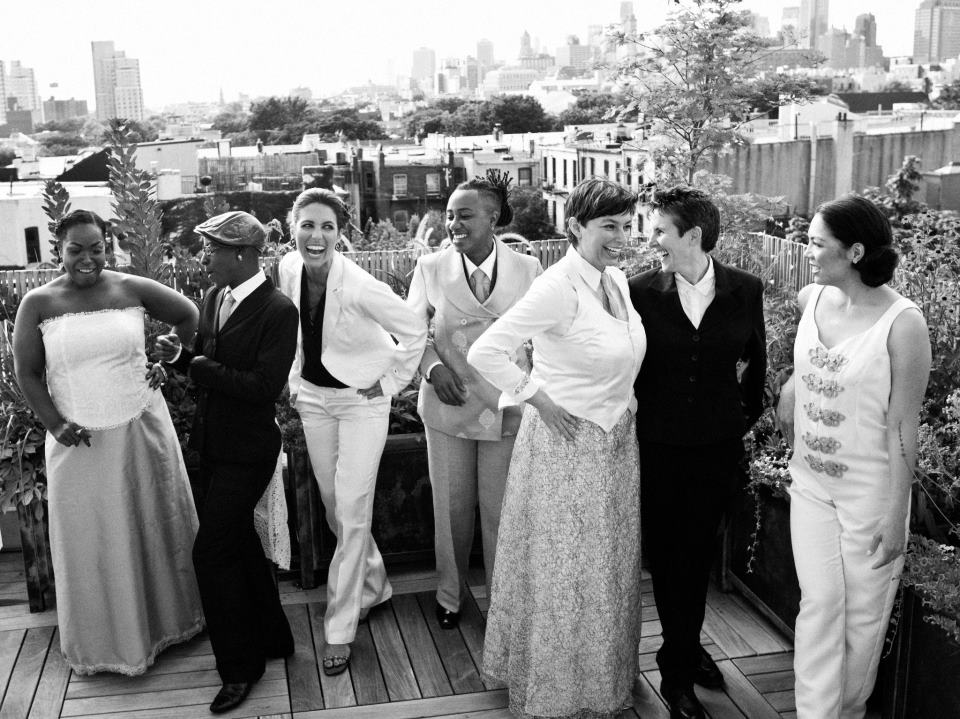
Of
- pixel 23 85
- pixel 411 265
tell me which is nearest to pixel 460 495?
pixel 411 265

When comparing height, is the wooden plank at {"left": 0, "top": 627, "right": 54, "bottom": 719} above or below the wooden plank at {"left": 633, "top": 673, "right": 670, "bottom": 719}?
above

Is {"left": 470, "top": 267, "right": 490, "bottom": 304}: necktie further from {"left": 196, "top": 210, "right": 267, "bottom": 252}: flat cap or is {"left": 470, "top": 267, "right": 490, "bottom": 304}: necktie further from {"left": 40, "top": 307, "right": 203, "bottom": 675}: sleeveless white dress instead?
{"left": 40, "top": 307, "right": 203, "bottom": 675}: sleeveless white dress

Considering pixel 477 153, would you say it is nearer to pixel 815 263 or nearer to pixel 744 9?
pixel 744 9

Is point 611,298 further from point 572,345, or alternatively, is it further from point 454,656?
point 454,656

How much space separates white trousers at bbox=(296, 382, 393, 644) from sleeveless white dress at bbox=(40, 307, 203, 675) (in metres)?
0.46

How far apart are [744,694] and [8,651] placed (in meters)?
2.31

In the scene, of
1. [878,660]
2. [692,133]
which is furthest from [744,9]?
[878,660]

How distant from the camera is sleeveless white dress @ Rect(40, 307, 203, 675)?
2.98m

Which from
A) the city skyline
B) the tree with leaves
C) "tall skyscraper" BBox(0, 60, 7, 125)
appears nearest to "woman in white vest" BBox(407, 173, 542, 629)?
the tree with leaves

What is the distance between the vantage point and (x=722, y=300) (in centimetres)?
270

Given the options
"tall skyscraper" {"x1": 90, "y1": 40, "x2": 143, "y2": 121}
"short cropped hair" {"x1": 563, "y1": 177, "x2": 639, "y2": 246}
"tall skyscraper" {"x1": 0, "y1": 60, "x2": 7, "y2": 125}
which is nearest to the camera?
"short cropped hair" {"x1": 563, "y1": 177, "x2": 639, "y2": 246}

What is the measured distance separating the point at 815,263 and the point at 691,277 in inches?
12.7

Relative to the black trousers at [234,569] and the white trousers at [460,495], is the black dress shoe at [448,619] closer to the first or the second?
the white trousers at [460,495]

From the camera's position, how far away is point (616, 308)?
8.88ft
